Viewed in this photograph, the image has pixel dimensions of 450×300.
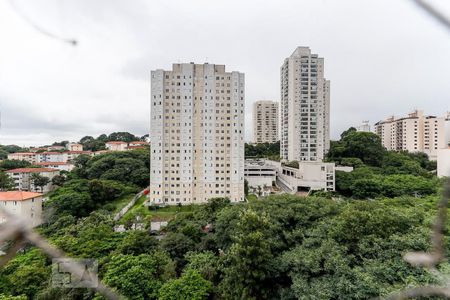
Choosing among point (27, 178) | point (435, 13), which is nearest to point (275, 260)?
point (435, 13)

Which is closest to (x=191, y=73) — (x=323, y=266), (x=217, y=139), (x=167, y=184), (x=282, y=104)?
(x=217, y=139)

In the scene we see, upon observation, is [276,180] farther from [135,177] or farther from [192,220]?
[192,220]

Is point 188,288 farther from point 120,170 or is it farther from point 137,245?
point 120,170

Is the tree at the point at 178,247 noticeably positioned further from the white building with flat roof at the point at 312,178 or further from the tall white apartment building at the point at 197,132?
the white building with flat roof at the point at 312,178

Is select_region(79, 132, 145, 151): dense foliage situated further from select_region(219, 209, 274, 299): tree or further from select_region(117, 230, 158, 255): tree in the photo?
select_region(219, 209, 274, 299): tree

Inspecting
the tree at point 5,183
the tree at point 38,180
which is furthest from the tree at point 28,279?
the tree at point 38,180
